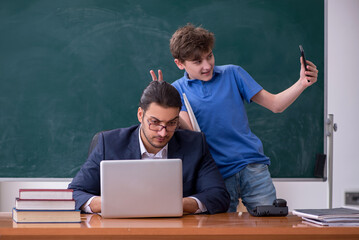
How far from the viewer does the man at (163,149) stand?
213 centimetres

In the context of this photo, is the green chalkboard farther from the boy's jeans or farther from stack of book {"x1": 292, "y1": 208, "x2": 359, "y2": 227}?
stack of book {"x1": 292, "y1": 208, "x2": 359, "y2": 227}

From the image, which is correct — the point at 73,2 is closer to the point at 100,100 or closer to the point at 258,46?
the point at 100,100

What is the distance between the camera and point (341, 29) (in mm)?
3748

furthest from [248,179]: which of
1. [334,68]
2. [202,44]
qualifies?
[334,68]

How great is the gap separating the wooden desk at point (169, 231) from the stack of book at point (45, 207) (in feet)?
0.14

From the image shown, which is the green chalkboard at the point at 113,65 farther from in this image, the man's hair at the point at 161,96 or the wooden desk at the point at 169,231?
the wooden desk at the point at 169,231

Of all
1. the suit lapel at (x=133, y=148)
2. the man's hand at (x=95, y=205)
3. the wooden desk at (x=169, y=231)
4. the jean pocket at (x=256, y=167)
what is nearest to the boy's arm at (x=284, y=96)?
the jean pocket at (x=256, y=167)

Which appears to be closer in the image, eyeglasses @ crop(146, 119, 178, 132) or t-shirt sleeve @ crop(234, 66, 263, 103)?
eyeglasses @ crop(146, 119, 178, 132)

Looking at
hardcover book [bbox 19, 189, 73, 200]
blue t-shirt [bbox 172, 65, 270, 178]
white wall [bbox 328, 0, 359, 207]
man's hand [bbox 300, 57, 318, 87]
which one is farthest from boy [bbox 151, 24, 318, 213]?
white wall [bbox 328, 0, 359, 207]

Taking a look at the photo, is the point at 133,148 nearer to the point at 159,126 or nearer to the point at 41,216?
the point at 159,126

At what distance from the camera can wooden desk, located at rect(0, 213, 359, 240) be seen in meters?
1.49

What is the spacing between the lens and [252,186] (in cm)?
250

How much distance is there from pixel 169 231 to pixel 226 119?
1.12 metres

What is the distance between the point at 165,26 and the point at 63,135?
1.04m
